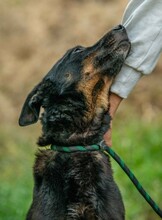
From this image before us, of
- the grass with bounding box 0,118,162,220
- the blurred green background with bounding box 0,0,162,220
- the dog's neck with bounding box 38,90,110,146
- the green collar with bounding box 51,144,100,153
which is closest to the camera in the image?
the green collar with bounding box 51,144,100,153

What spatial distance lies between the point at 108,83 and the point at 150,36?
A: 51 centimetres

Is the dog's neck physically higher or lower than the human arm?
lower

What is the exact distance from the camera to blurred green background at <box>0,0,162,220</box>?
10000 mm

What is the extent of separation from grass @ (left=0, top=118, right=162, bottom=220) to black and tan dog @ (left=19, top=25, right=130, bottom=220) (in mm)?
2158

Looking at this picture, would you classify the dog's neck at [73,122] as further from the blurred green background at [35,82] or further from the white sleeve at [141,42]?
the blurred green background at [35,82]

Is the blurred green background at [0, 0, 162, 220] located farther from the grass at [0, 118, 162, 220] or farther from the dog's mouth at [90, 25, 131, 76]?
the dog's mouth at [90, 25, 131, 76]

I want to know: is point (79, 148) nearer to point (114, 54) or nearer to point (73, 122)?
point (73, 122)

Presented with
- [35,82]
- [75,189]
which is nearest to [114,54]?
[75,189]

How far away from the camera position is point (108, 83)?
274 inches

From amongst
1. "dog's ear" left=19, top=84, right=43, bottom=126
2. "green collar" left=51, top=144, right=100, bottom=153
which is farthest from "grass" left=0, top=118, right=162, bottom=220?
"green collar" left=51, top=144, right=100, bottom=153

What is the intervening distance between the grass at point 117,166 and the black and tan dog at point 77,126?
216cm

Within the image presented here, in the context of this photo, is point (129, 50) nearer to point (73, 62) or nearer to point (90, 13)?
point (73, 62)

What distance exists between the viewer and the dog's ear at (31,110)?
6898mm

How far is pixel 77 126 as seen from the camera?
690 cm
